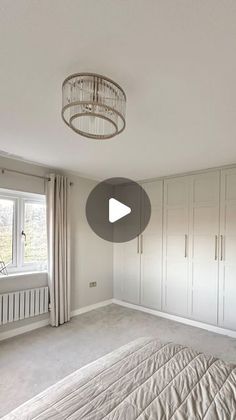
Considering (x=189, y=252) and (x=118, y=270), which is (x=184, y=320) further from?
(x=118, y=270)

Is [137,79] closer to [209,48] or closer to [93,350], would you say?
[209,48]

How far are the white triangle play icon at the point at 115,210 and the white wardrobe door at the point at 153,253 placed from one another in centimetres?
63

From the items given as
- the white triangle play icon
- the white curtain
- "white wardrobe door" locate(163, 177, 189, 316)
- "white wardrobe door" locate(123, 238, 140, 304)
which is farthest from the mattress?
the white triangle play icon

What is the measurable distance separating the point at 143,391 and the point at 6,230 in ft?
8.99

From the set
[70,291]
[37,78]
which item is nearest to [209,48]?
[37,78]

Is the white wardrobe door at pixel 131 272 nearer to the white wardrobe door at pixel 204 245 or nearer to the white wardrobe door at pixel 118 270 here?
the white wardrobe door at pixel 118 270

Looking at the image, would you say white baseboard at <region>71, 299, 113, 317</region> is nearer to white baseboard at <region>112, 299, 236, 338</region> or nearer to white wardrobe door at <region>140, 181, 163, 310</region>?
white baseboard at <region>112, 299, 236, 338</region>

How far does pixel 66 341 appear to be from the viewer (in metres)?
3.01

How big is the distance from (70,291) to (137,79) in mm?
3318

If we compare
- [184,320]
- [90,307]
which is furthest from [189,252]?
[90,307]

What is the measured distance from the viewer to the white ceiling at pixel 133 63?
1072 mm

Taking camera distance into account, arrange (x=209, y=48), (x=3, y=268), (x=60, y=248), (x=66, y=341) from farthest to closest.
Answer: (x=60, y=248), (x=3, y=268), (x=66, y=341), (x=209, y=48)

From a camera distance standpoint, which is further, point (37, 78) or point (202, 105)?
point (202, 105)
